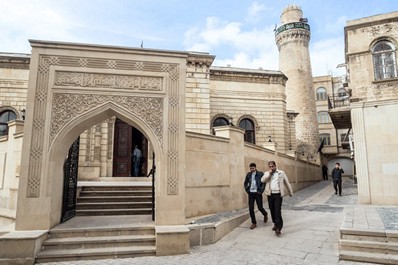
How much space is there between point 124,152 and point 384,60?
12174 mm

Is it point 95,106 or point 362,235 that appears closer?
point 362,235

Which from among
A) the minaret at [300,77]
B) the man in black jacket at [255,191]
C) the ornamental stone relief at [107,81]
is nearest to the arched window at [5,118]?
the ornamental stone relief at [107,81]

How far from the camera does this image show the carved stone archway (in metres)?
5.27

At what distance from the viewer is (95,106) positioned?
5.61 meters

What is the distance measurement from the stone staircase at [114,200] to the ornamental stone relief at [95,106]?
2.67 meters

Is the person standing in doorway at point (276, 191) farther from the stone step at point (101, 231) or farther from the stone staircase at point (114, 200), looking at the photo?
the stone staircase at point (114, 200)

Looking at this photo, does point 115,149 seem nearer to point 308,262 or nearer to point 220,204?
point 220,204

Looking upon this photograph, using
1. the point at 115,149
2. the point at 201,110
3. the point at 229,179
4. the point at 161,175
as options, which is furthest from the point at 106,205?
the point at 201,110

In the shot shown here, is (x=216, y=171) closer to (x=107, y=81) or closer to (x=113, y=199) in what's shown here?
(x=113, y=199)

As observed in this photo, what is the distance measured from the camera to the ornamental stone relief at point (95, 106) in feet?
18.0

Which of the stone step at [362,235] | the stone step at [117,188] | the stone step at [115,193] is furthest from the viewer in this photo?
the stone step at [117,188]

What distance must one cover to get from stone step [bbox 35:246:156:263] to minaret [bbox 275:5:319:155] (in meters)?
26.7

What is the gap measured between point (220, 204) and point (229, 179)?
0.77 metres

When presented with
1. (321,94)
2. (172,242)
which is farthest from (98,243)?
(321,94)
